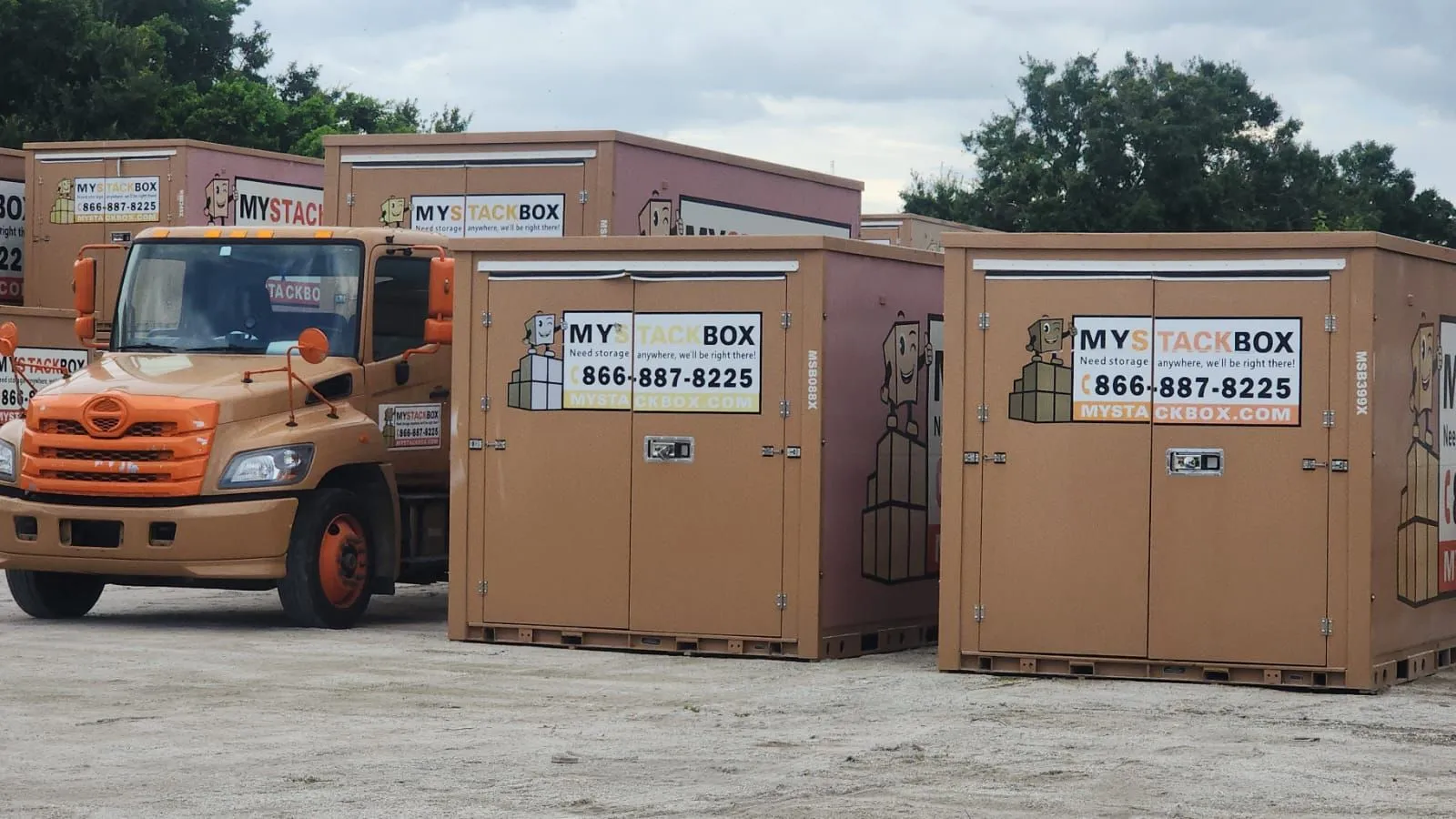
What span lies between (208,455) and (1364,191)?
Result: 6713 cm

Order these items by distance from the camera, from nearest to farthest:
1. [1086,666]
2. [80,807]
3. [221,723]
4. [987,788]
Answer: [80,807], [987,788], [221,723], [1086,666]

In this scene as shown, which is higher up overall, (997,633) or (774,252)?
(774,252)

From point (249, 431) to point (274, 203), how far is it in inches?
349

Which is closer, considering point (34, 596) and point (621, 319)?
point (621, 319)

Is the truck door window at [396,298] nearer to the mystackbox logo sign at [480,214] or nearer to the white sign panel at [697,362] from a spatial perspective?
the mystackbox logo sign at [480,214]

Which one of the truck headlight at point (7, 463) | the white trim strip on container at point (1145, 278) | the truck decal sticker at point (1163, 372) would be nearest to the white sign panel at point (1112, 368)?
the truck decal sticker at point (1163, 372)

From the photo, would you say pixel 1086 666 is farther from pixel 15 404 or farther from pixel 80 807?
pixel 15 404

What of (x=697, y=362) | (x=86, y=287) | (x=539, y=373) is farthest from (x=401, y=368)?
(x=697, y=362)

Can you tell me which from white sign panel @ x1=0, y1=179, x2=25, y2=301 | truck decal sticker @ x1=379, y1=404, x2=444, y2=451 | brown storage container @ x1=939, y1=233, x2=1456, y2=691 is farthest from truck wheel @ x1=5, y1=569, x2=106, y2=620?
white sign panel @ x1=0, y1=179, x2=25, y2=301

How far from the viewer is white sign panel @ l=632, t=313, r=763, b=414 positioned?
12.9 metres

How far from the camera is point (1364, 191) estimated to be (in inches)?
2968

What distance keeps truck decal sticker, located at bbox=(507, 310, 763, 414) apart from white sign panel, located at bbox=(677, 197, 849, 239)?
12.9 feet

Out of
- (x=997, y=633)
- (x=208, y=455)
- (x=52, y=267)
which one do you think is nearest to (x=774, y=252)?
(x=997, y=633)

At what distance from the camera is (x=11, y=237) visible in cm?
2288
